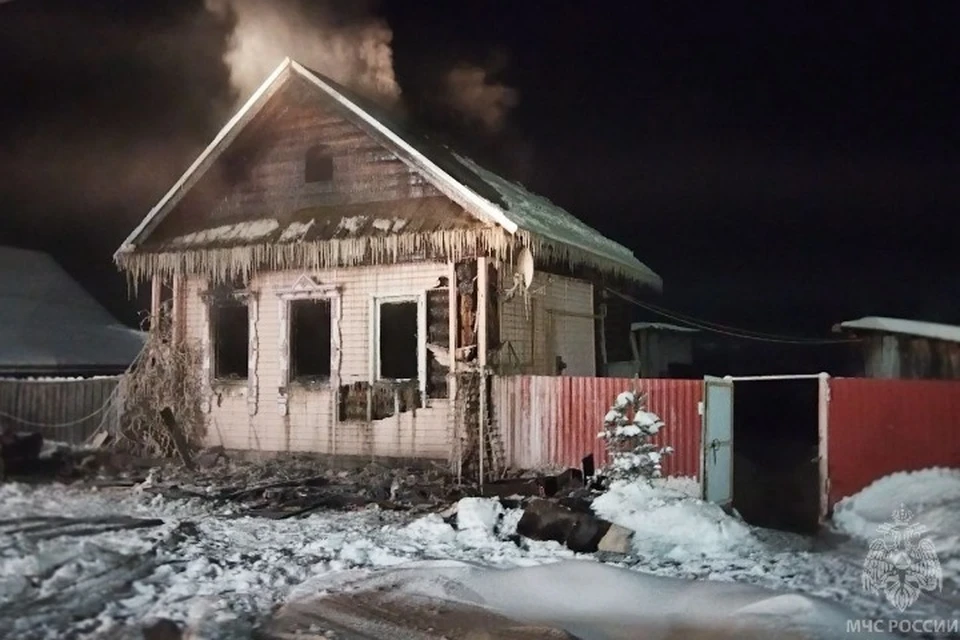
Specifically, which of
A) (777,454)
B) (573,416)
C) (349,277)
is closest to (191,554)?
(573,416)

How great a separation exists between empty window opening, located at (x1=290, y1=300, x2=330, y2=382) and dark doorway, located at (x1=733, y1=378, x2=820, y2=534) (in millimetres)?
7053

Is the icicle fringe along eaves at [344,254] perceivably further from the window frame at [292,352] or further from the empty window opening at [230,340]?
the empty window opening at [230,340]

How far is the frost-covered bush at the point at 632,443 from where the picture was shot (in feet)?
31.2

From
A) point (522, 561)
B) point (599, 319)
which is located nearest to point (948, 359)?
point (599, 319)

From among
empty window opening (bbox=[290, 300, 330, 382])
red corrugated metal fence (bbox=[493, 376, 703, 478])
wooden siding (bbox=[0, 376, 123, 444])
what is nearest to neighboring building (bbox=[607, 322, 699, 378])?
red corrugated metal fence (bbox=[493, 376, 703, 478])

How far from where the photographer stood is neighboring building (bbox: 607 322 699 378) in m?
18.9

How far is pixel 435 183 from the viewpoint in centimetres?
1255

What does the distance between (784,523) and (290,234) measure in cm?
839

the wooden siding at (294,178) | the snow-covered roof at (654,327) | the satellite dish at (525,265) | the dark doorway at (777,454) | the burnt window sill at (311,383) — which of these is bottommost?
the dark doorway at (777,454)

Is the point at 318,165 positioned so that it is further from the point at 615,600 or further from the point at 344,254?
the point at 615,600

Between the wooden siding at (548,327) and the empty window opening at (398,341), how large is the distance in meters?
1.53

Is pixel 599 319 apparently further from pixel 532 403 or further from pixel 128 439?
pixel 128 439

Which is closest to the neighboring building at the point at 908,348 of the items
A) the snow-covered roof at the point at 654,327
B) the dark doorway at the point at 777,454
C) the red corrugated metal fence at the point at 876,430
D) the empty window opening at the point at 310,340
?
the dark doorway at the point at 777,454

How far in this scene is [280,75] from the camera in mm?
13719
